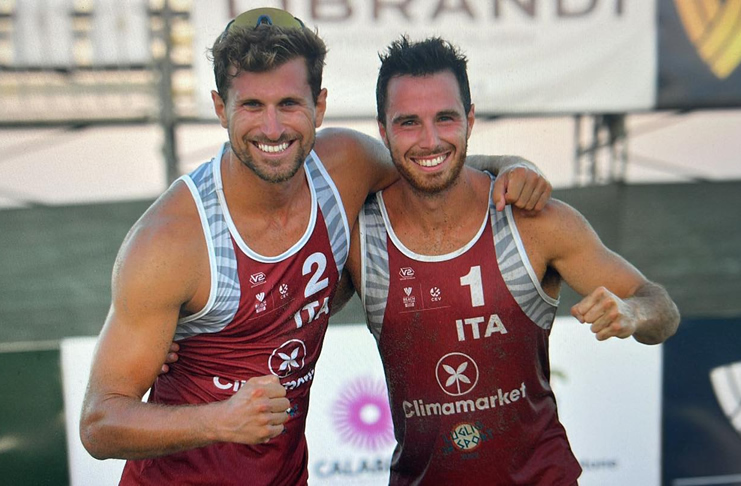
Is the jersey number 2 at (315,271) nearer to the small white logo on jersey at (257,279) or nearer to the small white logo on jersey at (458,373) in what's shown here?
the small white logo on jersey at (257,279)

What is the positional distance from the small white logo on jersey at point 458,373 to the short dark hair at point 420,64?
694 mm

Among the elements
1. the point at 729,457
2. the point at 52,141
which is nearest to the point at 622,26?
the point at 729,457

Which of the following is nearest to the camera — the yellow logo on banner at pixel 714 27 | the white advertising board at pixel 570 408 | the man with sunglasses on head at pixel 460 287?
the man with sunglasses on head at pixel 460 287

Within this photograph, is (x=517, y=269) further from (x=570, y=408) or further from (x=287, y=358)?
(x=570, y=408)

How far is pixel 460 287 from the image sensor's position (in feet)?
7.52

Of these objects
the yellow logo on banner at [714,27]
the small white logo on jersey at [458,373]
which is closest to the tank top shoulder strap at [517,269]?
the small white logo on jersey at [458,373]

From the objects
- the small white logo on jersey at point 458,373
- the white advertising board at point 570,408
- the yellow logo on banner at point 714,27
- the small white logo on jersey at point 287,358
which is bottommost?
the white advertising board at point 570,408

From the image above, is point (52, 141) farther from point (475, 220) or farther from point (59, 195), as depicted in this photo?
point (475, 220)

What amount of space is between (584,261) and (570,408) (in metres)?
1.67

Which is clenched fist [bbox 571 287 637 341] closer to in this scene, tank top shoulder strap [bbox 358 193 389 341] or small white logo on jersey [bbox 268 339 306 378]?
tank top shoulder strap [bbox 358 193 389 341]

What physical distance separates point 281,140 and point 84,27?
287 cm

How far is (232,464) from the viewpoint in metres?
2.24

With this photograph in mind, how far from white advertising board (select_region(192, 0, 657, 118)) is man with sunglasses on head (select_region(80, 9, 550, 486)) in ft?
7.47

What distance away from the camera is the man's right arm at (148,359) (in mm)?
1837
